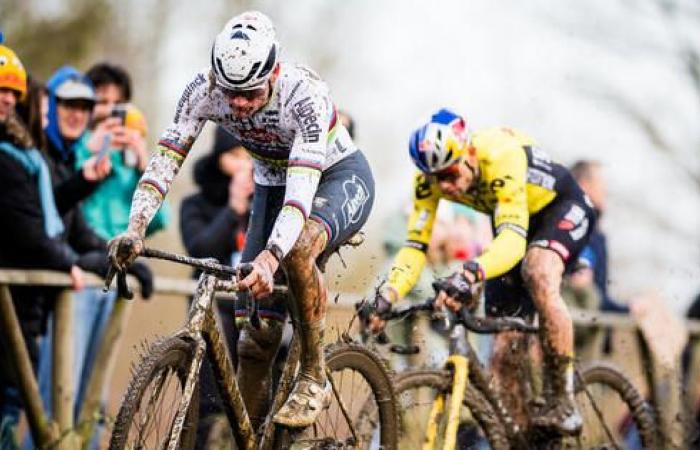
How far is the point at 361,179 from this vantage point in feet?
26.6

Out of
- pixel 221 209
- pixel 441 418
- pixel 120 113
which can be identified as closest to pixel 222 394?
pixel 441 418

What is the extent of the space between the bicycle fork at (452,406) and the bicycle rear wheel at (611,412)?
1334 mm

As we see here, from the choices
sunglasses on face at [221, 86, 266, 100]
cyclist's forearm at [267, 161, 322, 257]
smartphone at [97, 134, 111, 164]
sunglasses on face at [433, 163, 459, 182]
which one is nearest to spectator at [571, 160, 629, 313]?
sunglasses on face at [433, 163, 459, 182]

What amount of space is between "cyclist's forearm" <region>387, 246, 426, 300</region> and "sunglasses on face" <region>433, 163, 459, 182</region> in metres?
0.57

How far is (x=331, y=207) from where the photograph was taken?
780 cm

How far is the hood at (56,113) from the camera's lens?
9.66m

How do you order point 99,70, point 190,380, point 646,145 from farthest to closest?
point 646,145, point 99,70, point 190,380

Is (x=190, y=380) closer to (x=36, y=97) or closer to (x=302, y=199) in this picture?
(x=302, y=199)

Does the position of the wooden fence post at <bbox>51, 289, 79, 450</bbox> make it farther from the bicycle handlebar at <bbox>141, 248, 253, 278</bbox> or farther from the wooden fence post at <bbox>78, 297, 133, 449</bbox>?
the bicycle handlebar at <bbox>141, 248, 253, 278</bbox>

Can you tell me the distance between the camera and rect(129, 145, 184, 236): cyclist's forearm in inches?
283

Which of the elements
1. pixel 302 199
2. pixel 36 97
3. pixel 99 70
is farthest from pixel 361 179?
pixel 99 70

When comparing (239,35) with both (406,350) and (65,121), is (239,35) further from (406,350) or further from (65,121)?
(65,121)

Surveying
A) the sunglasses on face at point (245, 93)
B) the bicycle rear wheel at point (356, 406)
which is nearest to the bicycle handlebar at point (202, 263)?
the sunglasses on face at point (245, 93)

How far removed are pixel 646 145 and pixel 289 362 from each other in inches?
1210
